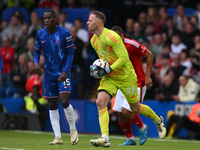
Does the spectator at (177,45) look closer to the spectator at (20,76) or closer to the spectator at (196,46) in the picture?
the spectator at (196,46)

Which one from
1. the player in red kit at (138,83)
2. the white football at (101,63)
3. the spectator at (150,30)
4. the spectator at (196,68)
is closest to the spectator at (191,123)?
the spectator at (196,68)

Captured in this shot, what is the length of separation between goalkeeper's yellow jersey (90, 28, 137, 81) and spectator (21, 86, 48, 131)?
7.00 metres

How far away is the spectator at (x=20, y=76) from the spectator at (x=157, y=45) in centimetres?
420

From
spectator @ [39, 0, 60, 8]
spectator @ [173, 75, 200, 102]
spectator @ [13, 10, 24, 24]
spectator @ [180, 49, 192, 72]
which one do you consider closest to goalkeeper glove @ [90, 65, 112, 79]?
spectator @ [173, 75, 200, 102]

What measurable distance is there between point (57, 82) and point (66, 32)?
37.2 inches

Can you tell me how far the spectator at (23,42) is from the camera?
59.3 ft

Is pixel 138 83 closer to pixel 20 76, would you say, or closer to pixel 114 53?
pixel 114 53

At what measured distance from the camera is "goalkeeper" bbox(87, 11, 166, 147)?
870 centimetres

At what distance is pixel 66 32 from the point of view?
978cm

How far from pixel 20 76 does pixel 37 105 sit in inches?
69.7

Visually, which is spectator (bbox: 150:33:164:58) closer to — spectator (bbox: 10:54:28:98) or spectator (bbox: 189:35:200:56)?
spectator (bbox: 189:35:200:56)

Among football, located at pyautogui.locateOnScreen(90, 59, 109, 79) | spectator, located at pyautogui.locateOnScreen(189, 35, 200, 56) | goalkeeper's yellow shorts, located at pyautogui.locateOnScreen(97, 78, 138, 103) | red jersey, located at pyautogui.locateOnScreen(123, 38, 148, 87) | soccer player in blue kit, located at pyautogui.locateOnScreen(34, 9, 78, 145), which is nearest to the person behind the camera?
football, located at pyautogui.locateOnScreen(90, 59, 109, 79)

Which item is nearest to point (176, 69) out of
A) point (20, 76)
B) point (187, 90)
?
point (187, 90)

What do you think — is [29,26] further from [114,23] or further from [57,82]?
[57,82]
